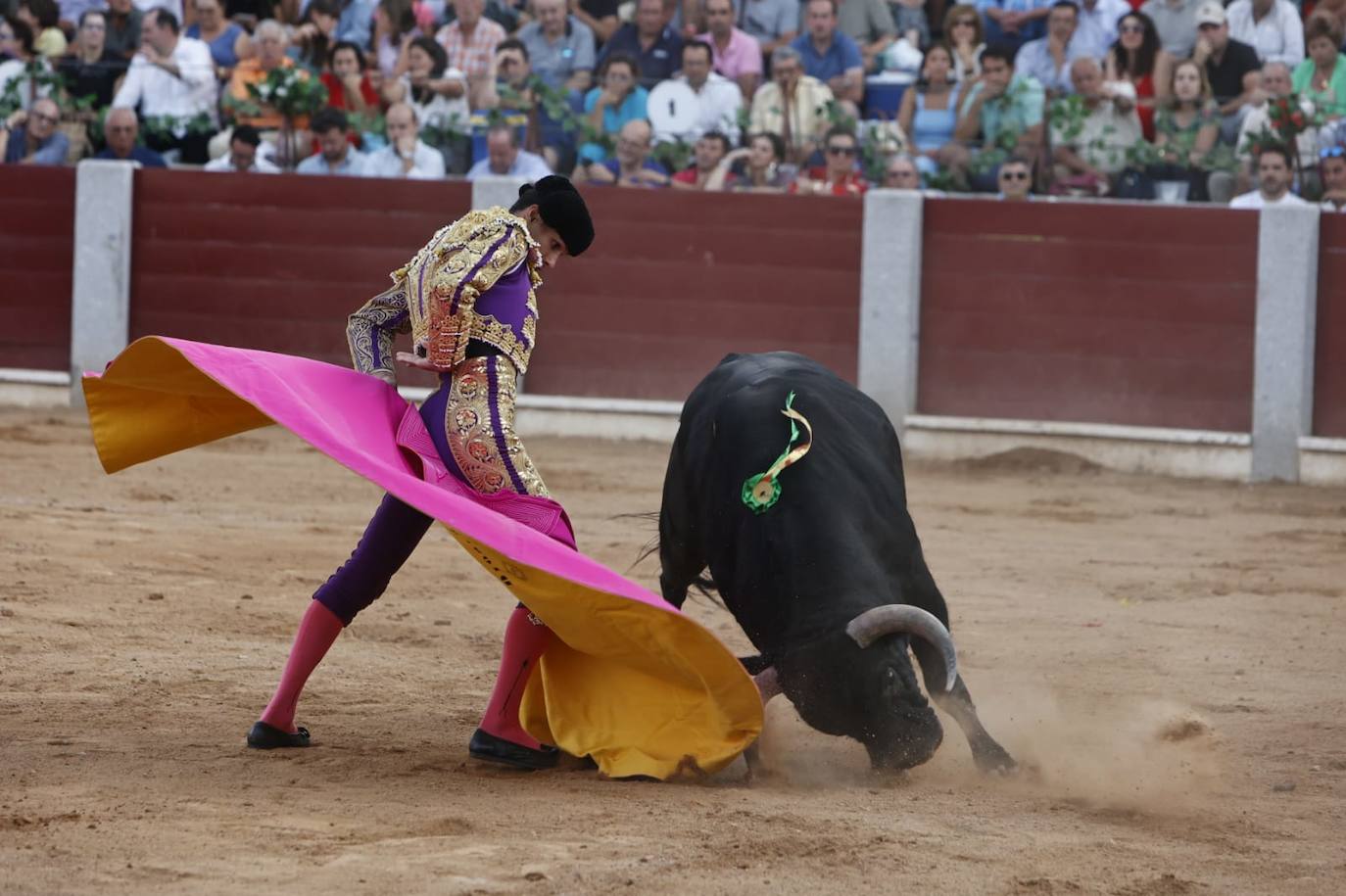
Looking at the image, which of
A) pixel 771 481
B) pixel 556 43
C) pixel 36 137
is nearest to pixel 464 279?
pixel 771 481

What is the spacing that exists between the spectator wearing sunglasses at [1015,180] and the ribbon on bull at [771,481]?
15.9 feet

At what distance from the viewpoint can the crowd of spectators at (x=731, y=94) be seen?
7.62 meters

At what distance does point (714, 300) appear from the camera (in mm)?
8211

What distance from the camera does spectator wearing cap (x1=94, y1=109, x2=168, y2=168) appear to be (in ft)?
28.1

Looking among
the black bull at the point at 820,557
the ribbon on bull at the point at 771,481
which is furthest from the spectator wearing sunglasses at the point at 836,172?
the ribbon on bull at the point at 771,481

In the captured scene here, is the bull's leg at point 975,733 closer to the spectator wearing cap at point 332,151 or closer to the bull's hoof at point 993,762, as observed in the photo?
the bull's hoof at point 993,762

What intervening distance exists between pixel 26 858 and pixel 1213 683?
2549 mm

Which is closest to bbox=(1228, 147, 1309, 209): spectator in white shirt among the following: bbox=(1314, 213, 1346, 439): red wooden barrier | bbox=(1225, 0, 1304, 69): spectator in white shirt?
bbox=(1314, 213, 1346, 439): red wooden barrier

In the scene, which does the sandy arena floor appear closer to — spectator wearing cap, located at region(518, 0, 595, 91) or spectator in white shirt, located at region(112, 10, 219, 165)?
spectator in white shirt, located at region(112, 10, 219, 165)

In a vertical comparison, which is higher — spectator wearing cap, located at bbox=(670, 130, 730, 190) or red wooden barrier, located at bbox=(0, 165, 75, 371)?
spectator wearing cap, located at bbox=(670, 130, 730, 190)

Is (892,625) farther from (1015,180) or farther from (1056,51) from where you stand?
(1056,51)

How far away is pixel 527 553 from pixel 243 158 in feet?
19.8

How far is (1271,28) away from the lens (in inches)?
314

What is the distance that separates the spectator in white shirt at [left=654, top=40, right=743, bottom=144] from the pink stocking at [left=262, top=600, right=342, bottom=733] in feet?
17.2
